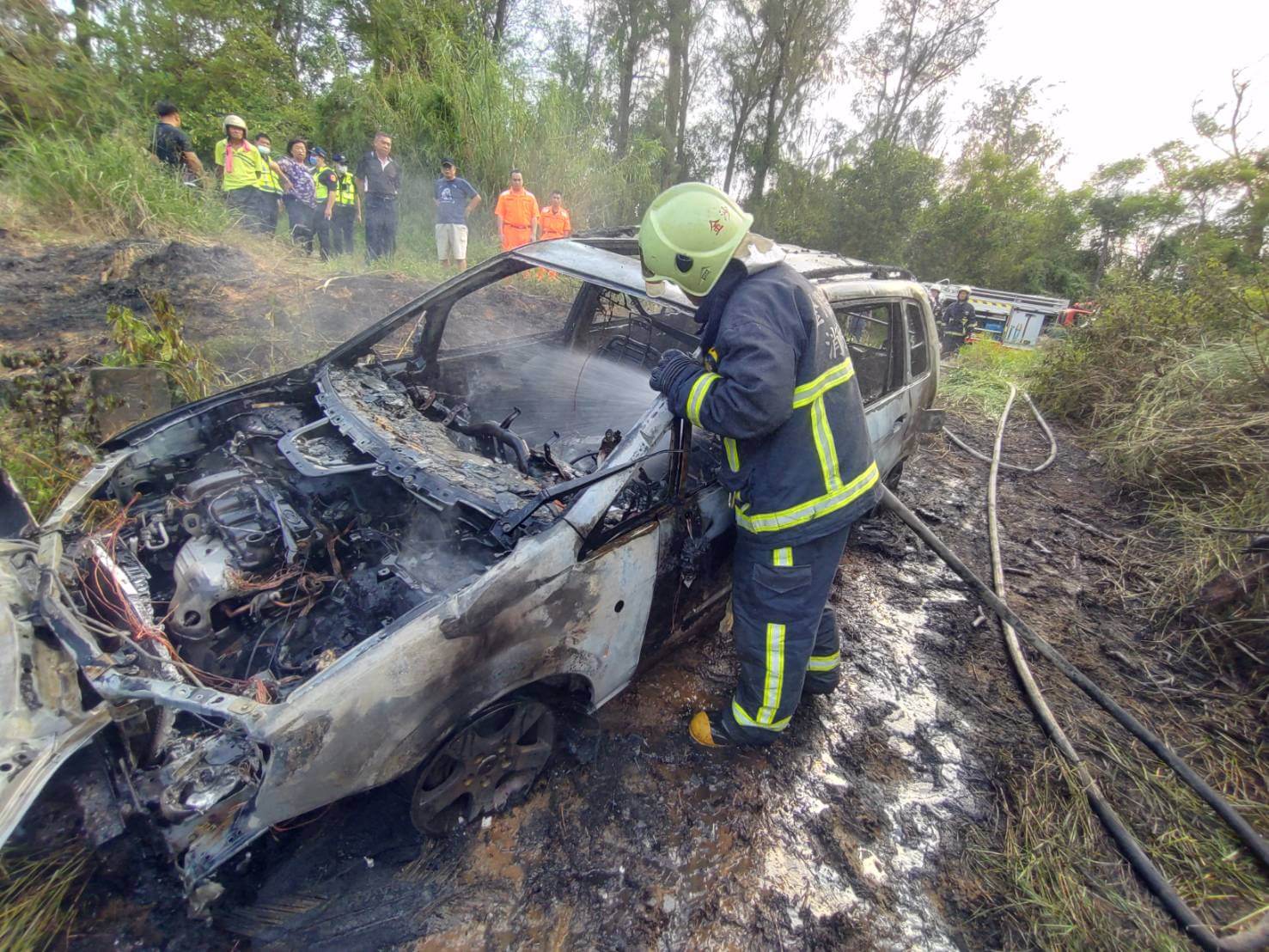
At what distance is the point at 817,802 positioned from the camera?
232cm

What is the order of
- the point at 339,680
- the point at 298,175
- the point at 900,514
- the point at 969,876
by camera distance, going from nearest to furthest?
the point at 339,680 → the point at 969,876 → the point at 900,514 → the point at 298,175

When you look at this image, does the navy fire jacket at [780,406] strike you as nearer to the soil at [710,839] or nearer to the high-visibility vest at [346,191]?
the soil at [710,839]

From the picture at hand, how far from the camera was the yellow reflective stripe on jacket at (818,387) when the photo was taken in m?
2.04

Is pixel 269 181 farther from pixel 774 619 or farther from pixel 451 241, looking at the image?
pixel 774 619

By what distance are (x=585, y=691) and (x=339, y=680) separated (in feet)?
2.88

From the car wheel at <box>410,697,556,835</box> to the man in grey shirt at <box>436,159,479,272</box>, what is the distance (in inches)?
281

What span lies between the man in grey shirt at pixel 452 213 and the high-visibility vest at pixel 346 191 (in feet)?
3.35

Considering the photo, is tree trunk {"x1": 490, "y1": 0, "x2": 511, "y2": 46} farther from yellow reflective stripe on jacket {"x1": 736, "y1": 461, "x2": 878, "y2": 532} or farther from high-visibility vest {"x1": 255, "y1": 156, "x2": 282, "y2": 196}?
yellow reflective stripe on jacket {"x1": 736, "y1": 461, "x2": 878, "y2": 532}

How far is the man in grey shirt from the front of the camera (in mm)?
7910

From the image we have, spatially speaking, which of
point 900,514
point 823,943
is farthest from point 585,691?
point 900,514

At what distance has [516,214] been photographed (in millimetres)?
8625

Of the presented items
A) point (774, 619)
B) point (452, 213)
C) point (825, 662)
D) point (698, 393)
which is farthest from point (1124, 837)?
point (452, 213)

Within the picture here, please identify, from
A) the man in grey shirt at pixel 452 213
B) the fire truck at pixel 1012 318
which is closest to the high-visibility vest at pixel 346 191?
the man in grey shirt at pixel 452 213

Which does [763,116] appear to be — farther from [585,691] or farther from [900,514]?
[585,691]
